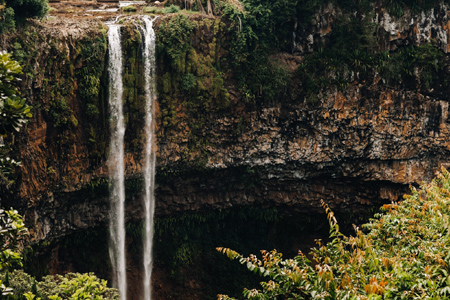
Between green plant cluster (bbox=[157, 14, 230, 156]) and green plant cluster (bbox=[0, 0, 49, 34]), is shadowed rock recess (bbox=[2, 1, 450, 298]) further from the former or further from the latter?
green plant cluster (bbox=[0, 0, 49, 34])

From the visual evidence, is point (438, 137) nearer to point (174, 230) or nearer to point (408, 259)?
point (174, 230)

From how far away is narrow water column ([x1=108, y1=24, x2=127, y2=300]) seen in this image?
44.9 ft

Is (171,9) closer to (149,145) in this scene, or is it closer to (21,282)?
(149,145)

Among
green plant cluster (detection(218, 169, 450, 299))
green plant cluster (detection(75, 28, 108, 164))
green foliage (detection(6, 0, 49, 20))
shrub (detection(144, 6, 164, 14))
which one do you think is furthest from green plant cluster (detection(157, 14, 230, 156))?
green plant cluster (detection(218, 169, 450, 299))

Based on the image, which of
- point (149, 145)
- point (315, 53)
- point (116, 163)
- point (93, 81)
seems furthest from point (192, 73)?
point (315, 53)

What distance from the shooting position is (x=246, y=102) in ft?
52.4

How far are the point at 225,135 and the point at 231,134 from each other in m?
0.23

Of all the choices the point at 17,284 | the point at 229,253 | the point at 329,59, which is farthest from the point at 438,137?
the point at 17,284

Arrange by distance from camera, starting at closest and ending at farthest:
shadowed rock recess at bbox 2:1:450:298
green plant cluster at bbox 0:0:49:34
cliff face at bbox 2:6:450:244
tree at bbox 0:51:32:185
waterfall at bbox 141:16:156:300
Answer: tree at bbox 0:51:32:185 → green plant cluster at bbox 0:0:49:34 → cliff face at bbox 2:6:450:244 → shadowed rock recess at bbox 2:1:450:298 → waterfall at bbox 141:16:156:300

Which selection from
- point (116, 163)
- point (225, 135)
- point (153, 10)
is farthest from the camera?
point (225, 135)

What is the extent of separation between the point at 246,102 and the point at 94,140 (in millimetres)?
5678

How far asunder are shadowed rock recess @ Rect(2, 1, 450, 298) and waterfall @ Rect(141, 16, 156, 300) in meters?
0.25

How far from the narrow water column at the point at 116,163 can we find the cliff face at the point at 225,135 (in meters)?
0.28

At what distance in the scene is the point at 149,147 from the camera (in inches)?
602
